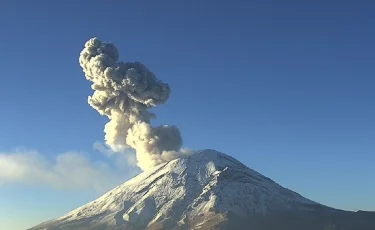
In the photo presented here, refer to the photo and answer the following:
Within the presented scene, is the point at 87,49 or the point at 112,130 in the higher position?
the point at 87,49

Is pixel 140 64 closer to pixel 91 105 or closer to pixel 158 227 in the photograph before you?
pixel 91 105

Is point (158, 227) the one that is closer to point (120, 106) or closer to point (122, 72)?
point (120, 106)

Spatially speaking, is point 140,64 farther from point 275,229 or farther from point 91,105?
point 275,229

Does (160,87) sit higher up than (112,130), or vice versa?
(160,87)

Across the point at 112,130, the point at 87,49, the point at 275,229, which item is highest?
the point at 87,49

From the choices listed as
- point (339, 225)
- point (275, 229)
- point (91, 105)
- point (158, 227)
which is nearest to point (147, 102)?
point (91, 105)

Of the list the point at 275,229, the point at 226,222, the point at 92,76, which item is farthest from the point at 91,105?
the point at 275,229

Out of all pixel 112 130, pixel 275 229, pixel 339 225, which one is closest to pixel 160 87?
pixel 112 130

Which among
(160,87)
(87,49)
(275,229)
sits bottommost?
(275,229)
